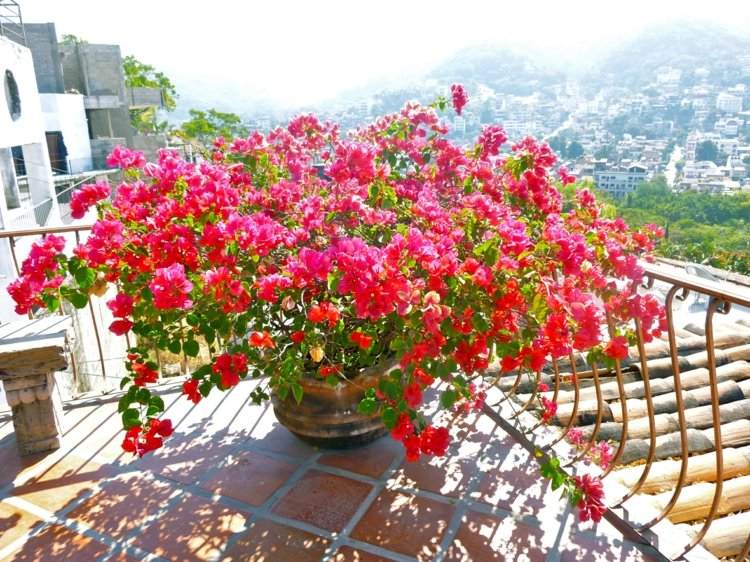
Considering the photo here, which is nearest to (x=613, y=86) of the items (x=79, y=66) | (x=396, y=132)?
(x=79, y=66)

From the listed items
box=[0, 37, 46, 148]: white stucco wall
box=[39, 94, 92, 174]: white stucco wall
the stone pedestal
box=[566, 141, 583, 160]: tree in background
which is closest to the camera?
the stone pedestal

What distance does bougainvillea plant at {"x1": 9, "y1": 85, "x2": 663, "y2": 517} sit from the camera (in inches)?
64.6

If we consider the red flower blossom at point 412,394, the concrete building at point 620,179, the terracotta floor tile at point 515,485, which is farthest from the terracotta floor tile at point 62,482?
the concrete building at point 620,179

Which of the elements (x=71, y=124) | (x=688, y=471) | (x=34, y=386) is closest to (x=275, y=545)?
(x=34, y=386)

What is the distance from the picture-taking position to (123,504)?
219 centimetres

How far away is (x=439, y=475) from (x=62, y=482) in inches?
63.5

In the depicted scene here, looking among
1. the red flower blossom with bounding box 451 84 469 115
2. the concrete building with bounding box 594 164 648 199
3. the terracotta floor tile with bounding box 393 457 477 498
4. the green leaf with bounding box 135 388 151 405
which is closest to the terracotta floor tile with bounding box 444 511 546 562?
the terracotta floor tile with bounding box 393 457 477 498

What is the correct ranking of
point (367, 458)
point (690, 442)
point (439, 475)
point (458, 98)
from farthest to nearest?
point (458, 98), point (690, 442), point (367, 458), point (439, 475)

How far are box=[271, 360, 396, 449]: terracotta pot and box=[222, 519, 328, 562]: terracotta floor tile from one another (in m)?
0.40

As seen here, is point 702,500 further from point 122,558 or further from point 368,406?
point 122,558

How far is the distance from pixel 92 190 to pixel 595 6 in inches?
9193

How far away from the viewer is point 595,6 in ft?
648

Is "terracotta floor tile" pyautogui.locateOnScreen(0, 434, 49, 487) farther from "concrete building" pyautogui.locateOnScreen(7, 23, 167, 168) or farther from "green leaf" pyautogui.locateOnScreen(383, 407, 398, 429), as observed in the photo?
"concrete building" pyautogui.locateOnScreen(7, 23, 167, 168)

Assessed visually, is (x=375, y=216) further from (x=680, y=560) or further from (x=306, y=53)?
(x=306, y=53)
